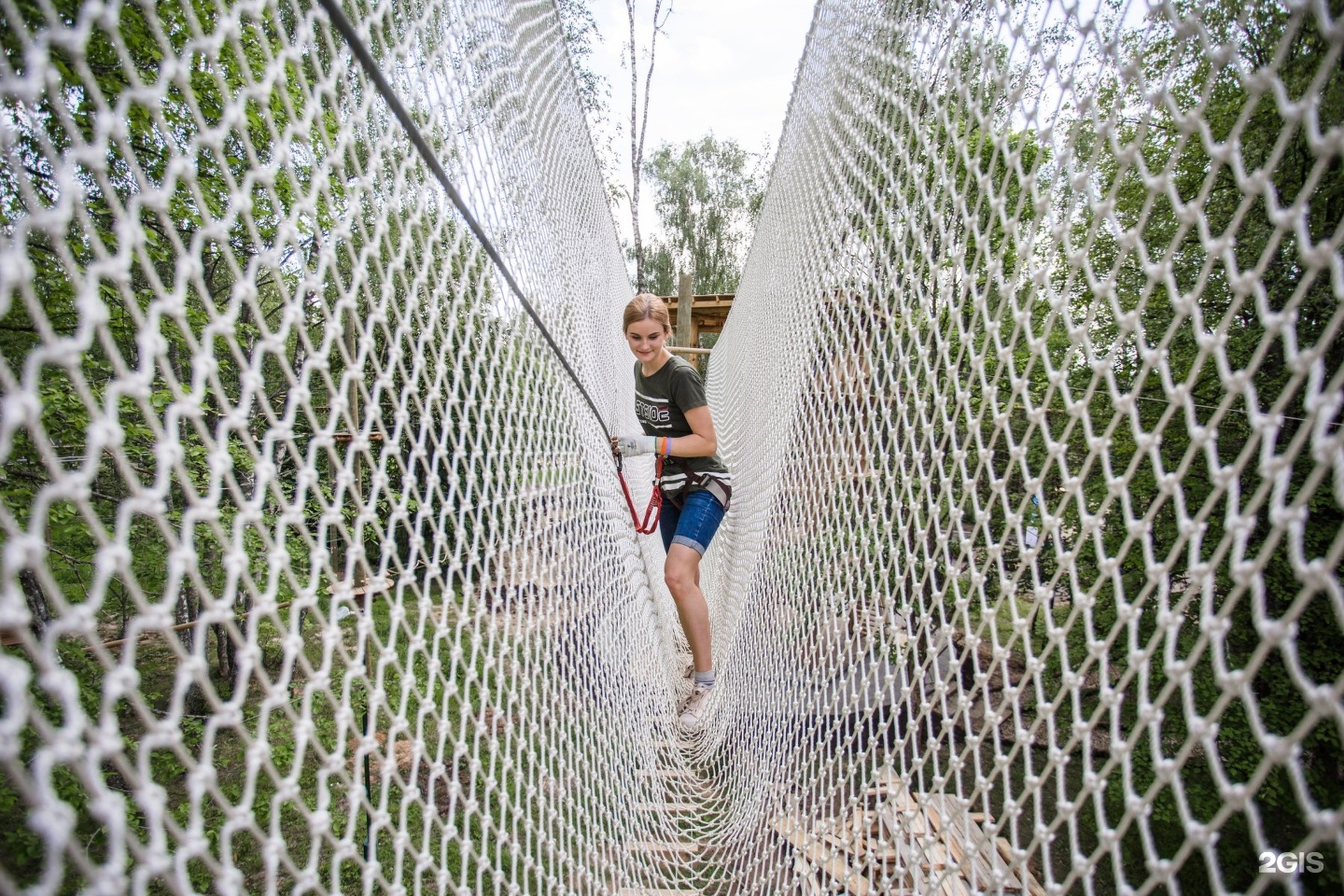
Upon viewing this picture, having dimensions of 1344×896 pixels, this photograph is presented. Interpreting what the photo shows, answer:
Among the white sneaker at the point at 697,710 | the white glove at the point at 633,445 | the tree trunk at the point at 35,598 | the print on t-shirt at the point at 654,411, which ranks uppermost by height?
the print on t-shirt at the point at 654,411

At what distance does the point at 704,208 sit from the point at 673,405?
11.1 meters

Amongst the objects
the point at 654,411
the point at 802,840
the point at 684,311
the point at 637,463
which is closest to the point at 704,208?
the point at 684,311

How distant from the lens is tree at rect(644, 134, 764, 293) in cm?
1196

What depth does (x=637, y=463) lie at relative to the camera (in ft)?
9.50

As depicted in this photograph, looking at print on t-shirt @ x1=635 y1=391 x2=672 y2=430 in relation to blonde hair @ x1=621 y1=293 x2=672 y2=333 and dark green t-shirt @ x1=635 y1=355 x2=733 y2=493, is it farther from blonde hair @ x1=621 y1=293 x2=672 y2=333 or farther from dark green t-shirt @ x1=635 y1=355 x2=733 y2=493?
blonde hair @ x1=621 y1=293 x2=672 y2=333

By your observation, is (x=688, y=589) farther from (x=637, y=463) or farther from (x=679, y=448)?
(x=637, y=463)

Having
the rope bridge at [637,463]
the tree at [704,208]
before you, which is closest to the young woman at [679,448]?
the rope bridge at [637,463]

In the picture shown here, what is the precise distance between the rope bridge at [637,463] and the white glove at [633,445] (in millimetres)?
80

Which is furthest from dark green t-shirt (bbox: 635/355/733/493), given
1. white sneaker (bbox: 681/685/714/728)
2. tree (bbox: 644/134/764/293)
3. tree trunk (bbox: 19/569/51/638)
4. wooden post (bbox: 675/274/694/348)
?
tree (bbox: 644/134/764/293)

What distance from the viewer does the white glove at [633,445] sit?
71.9 inches

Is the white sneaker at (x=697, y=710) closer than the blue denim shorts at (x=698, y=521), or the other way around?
the blue denim shorts at (x=698, y=521)

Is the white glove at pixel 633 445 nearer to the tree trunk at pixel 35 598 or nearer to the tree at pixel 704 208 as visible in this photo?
the tree trunk at pixel 35 598

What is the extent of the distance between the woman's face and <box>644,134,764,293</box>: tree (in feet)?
34.7

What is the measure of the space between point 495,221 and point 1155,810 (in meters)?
2.39
